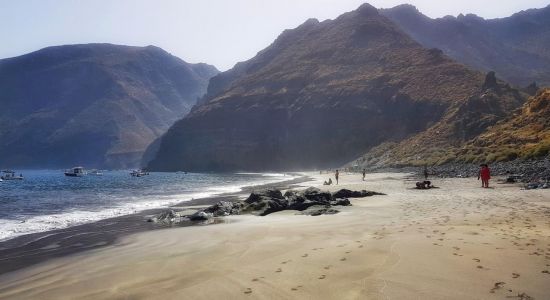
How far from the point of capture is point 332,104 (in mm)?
137500

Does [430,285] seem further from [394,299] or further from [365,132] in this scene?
[365,132]

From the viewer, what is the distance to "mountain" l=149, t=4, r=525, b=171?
117m

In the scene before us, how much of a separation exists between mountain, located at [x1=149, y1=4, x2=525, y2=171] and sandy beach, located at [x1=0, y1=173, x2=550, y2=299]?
262ft

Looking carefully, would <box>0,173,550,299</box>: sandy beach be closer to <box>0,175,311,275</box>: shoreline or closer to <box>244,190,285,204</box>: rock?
<box>0,175,311,275</box>: shoreline

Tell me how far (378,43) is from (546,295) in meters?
167

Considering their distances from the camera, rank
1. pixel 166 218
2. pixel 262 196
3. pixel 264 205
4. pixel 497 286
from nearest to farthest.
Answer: pixel 497 286 → pixel 166 218 → pixel 264 205 → pixel 262 196

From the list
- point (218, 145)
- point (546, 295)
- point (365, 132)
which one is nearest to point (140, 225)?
point (546, 295)

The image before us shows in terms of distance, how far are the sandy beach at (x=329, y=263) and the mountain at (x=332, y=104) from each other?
7979 centimetres

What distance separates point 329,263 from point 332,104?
130636mm

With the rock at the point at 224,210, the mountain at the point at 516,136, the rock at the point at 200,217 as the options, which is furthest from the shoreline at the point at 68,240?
the mountain at the point at 516,136

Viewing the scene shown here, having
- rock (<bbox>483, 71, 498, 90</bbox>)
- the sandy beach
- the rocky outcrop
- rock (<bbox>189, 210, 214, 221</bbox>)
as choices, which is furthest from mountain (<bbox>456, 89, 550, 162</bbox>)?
rock (<bbox>189, 210, 214, 221</bbox>)

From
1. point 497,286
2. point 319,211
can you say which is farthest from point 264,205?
point 497,286

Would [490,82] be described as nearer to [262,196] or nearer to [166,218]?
[262,196]

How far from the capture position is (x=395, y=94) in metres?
127
